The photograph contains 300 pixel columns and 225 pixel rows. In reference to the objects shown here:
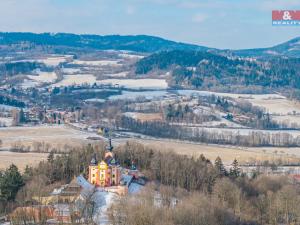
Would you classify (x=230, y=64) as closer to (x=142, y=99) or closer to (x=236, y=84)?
(x=236, y=84)

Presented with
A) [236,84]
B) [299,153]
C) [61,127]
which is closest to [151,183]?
[299,153]

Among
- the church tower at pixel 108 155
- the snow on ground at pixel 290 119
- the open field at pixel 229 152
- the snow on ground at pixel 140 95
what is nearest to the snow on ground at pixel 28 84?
the snow on ground at pixel 140 95

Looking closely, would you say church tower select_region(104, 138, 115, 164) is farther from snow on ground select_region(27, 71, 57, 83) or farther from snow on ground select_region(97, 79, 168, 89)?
snow on ground select_region(27, 71, 57, 83)

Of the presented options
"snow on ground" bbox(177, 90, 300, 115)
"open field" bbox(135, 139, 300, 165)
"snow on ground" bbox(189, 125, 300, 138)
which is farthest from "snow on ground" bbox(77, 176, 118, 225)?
"snow on ground" bbox(177, 90, 300, 115)

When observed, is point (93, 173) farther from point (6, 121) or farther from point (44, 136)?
point (6, 121)

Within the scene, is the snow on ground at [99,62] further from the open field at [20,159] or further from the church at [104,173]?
the church at [104,173]

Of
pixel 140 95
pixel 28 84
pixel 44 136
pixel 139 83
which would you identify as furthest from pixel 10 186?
pixel 28 84
